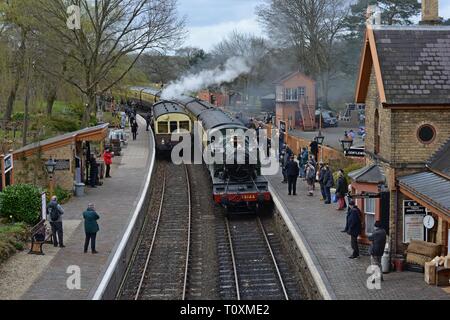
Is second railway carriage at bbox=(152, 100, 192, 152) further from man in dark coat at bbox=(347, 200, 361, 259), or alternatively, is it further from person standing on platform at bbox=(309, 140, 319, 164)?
man in dark coat at bbox=(347, 200, 361, 259)

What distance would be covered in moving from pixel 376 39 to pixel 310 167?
9.09 metres

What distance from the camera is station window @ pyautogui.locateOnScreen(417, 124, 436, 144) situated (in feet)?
55.0

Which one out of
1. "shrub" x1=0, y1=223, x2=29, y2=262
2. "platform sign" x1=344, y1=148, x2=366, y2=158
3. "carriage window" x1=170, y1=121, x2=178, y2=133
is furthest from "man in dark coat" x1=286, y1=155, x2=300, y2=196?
"carriage window" x1=170, y1=121, x2=178, y2=133

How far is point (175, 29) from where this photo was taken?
38.9 m

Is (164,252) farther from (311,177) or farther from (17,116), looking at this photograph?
(17,116)

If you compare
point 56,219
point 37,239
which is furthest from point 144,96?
point 37,239

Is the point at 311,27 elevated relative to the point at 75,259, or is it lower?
elevated

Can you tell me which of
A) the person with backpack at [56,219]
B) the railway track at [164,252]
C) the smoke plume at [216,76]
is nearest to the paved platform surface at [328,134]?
the smoke plume at [216,76]

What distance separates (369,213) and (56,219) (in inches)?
312

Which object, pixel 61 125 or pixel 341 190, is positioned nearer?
pixel 341 190

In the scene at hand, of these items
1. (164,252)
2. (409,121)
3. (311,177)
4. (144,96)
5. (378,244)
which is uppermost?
(144,96)

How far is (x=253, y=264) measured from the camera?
19.4 m

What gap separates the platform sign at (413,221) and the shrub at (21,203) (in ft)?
33.7

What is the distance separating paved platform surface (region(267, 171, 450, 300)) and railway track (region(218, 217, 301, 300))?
92 cm
